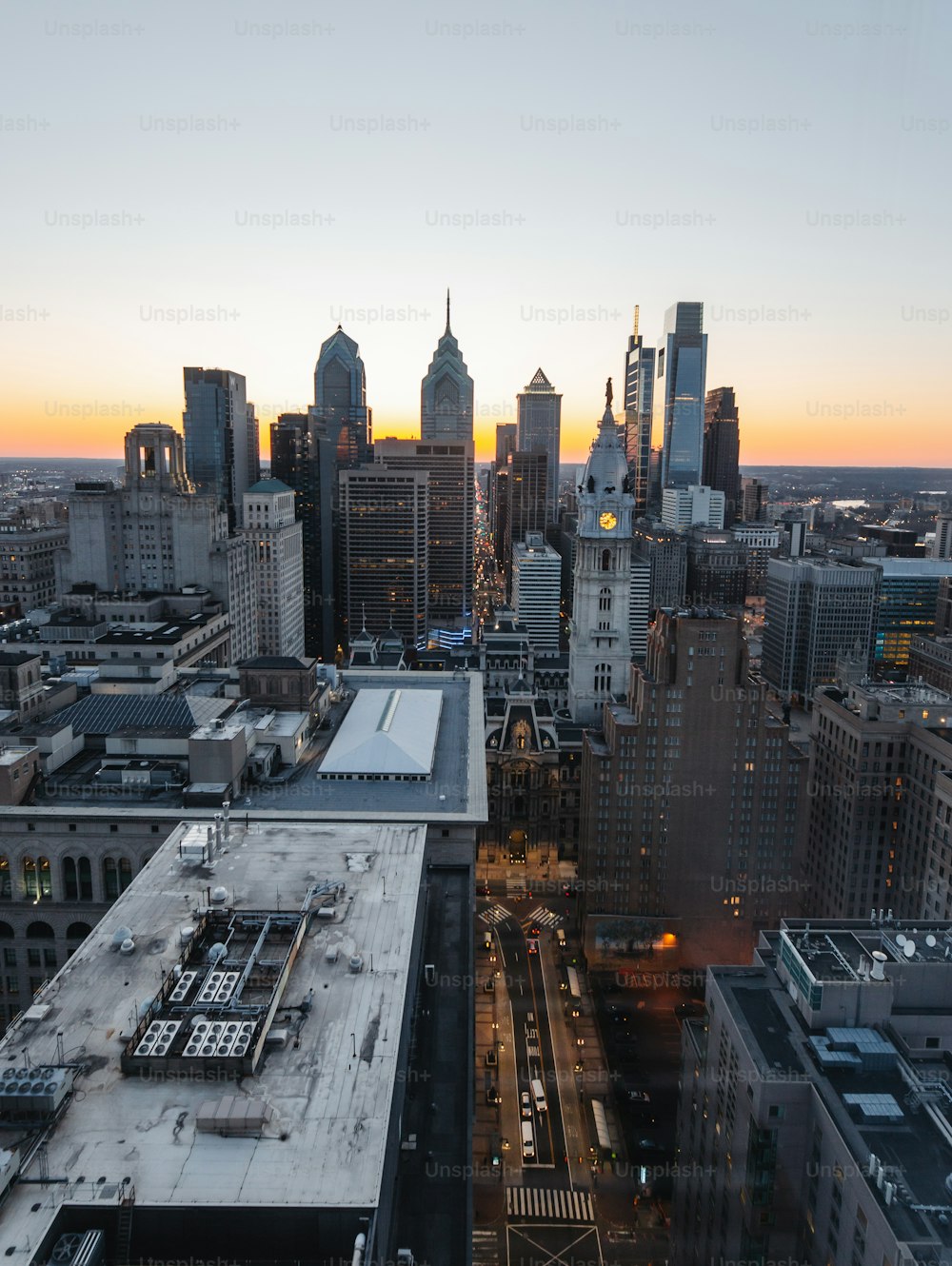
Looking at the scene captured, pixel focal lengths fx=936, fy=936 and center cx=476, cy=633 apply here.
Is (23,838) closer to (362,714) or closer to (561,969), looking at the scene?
(362,714)

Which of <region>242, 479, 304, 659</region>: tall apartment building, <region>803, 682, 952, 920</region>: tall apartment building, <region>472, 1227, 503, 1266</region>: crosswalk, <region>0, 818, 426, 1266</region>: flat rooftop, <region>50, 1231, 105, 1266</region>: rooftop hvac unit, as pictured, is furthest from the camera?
<region>242, 479, 304, 659</region>: tall apartment building

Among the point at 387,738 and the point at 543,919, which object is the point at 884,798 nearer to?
the point at 543,919

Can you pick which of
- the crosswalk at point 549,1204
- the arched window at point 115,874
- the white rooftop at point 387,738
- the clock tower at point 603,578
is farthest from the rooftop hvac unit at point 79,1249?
the clock tower at point 603,578

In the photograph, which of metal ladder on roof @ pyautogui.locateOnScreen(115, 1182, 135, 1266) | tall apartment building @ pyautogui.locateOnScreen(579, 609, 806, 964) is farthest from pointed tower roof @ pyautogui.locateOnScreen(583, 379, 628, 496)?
metal ladder on roof @ pyautogui.locateOnScreen(115, 1182, 135, 1266)

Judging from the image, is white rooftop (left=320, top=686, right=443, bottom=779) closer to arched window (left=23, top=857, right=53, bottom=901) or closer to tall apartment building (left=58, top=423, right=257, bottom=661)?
arched window (left=23, top=857, right=53, bottom=901)

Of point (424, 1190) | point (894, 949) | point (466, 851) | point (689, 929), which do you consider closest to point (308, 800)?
point (466, 851)

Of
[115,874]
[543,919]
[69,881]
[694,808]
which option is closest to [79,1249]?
[115,874]
